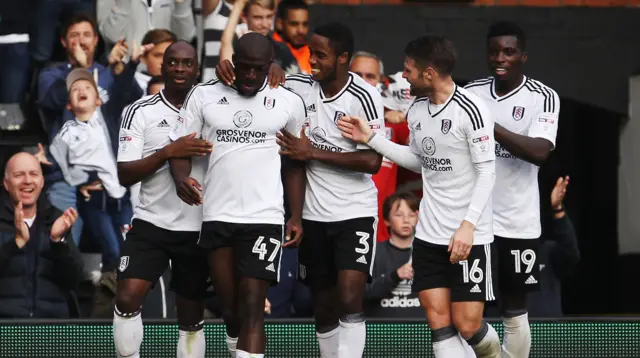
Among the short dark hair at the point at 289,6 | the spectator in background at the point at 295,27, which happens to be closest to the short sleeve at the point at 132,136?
the spectator in background at the point at 295,27

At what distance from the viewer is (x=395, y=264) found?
1084 centimetres

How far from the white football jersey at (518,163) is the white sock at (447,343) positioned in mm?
1032

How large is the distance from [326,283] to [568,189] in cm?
394

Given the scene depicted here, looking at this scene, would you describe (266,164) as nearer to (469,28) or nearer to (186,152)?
(186,152)

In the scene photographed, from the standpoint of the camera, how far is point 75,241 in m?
11.1

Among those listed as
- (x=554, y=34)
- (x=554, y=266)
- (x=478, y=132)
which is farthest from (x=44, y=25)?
(x=478, y=132)

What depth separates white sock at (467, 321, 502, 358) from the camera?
8531mm

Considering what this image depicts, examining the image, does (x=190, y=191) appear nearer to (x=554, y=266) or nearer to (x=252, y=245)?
(x=252, y=245)

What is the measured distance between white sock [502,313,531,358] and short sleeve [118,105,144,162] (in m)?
2.55

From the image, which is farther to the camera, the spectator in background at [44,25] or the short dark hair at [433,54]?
the spectator in background at [44,25]

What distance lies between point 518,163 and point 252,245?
1.86m

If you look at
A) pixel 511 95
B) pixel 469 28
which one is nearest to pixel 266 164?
pixel 511 95

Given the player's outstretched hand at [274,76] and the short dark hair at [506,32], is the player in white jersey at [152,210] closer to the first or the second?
the player's outstretched hand at [274,76]

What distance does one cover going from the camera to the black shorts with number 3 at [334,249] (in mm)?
8930
